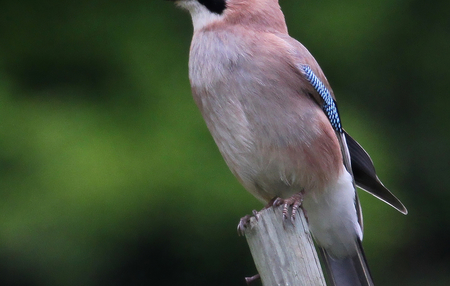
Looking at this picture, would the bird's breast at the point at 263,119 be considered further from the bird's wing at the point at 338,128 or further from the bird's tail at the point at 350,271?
the bird's tail at the point at 350,271

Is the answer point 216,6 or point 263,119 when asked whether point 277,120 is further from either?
point 216,6

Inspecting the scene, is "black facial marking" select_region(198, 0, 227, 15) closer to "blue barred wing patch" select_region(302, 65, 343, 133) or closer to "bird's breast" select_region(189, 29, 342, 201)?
"bird's breast" select_region(189, 29, 342, 201)

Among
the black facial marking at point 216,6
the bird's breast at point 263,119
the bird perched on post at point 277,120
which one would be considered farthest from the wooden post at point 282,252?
the black facial marking at point 216,6

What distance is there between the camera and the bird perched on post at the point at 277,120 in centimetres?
238

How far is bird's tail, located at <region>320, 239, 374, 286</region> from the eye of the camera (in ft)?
8.08

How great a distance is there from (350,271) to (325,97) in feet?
2.31

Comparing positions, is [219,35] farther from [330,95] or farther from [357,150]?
[357,150]

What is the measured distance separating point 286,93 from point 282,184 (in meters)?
0.36

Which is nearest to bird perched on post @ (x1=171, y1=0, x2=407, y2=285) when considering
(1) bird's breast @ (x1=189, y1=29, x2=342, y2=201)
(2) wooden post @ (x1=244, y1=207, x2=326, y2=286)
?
(1) bird's breast @ (x1=189, y1=29, x2=342, y2=201)

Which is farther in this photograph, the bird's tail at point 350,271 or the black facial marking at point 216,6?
the black facial marking at point 216,6

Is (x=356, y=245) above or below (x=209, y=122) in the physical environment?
below

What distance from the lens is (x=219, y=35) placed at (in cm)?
256

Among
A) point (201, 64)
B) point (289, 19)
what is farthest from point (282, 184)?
point (289, 19)

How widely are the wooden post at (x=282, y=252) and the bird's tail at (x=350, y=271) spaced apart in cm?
68
